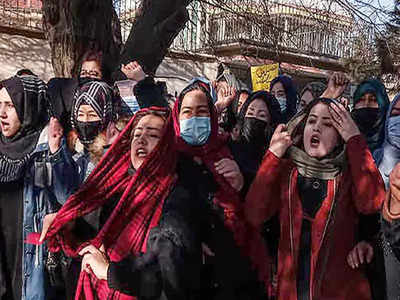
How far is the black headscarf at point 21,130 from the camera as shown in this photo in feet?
11.4

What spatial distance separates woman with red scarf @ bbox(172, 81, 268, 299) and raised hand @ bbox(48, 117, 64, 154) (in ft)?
2.62

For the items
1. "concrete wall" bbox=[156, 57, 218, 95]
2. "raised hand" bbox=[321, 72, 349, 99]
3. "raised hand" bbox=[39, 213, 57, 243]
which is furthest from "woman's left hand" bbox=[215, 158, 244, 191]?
"concrete wall" bbox=[156, 57, 218, 95]

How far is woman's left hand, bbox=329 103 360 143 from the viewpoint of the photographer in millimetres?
2957

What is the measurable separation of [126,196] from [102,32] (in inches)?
126

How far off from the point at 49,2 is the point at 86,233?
3.15 metres

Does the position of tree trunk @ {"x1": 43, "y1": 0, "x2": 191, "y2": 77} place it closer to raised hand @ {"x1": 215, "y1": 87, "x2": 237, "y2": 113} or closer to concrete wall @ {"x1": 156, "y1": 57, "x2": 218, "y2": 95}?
raised hand @ {"x1": 215, "y1": 87, "x2": 237, "y2": 113}

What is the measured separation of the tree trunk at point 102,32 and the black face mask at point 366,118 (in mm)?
2192

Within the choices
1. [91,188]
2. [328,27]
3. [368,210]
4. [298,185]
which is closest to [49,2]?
[91,188]

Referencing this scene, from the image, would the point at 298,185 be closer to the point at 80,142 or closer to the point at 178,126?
the point at 178,126

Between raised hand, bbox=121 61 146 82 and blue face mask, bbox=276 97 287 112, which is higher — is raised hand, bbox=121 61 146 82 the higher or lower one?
the higher one

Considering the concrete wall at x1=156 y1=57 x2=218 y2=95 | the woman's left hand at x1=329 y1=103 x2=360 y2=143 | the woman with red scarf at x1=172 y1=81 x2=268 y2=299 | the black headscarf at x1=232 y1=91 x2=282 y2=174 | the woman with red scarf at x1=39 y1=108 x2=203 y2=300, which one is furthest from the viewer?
the concrete wall at x1=156 y1=57 x2=218 y2=95

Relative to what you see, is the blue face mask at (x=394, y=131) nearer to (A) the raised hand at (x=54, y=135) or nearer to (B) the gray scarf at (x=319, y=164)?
(B) the gray scarf at (x=319, y=164)

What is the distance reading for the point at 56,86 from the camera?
4.36 m

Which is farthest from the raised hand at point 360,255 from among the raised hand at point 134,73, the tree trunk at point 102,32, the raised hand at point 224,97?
the tree trunk at point 102,32
